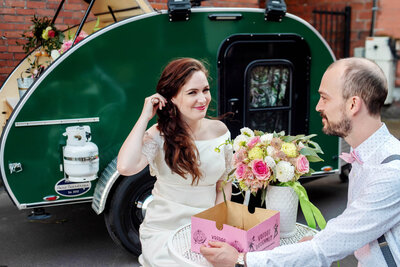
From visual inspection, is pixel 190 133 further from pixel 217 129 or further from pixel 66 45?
pixel 66 45

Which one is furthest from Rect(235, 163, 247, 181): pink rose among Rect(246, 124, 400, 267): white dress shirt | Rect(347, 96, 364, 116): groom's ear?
Rect(347, 96, 364, 116): groom's ear

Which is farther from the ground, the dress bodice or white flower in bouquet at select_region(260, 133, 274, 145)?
white flower in bouquet at select_region(260, 133, 274, 145)

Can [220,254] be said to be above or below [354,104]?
below

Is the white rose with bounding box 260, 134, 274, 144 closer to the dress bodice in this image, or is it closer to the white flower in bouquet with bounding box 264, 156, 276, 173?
the white flower in bouquet with bounding box 264, 156, 276, 173

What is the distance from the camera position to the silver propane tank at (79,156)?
353 centimetres

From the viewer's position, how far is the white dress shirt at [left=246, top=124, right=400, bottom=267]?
1609 millimetres

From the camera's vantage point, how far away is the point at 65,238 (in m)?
4.42

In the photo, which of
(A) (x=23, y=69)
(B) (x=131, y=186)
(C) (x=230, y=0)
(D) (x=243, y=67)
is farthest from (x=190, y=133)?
(C) (x=230, y=0)

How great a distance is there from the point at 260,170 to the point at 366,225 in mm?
486

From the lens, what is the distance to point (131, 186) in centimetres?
379

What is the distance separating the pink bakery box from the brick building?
4528 mm

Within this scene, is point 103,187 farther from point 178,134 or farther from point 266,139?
point 266,139

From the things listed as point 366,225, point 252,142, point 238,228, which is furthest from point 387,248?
point 252,142

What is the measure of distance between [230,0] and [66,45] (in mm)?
4456
